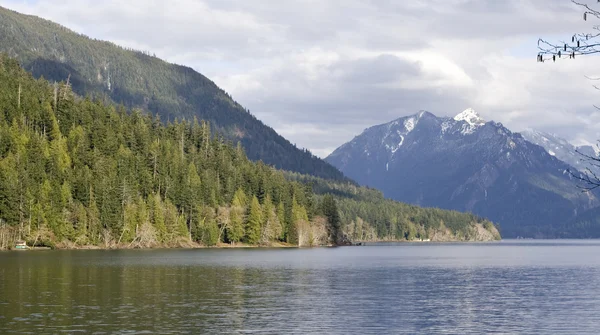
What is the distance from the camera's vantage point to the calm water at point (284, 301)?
63.7 meters

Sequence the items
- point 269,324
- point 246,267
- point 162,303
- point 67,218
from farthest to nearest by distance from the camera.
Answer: point 67,218
point 246,267
point 162,303
point 269,324

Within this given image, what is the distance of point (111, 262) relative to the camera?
5645 inches

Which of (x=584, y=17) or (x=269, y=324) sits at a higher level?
(x=584, y=17)

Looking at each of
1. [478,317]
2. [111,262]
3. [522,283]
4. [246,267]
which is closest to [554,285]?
[522,283]

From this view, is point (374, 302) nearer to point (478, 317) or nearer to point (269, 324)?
point (478, 317)

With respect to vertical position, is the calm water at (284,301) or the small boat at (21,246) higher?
the small boat at (21,246)

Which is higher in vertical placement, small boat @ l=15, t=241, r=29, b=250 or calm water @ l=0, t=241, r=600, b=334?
small boat @ l=15, t=241, r=29, b=250

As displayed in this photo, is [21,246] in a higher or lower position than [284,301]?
higher

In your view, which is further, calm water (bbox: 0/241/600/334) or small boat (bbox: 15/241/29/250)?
small boat (bbox: 15/241/29/250)

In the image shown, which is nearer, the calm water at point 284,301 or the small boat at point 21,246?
the calm water at point 284,301

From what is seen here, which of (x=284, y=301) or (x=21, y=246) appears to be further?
(x=21, y=246)

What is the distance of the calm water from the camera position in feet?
209

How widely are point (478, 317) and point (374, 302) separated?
1409 cm

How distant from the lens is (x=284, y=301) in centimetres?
8275
